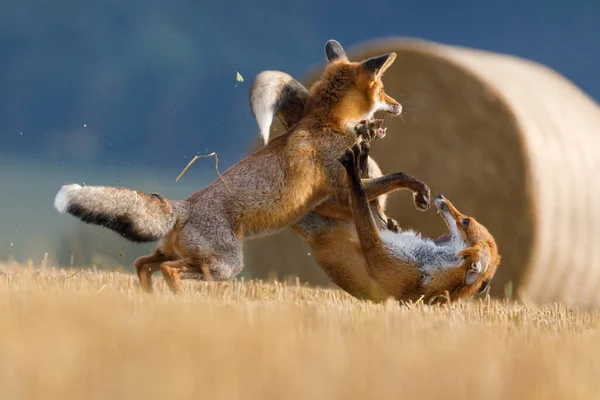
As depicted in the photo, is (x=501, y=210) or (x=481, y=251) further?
(x=501, y=210)

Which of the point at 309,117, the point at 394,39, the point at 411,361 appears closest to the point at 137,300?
the point at 411,361

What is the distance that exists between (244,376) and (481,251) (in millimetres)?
3319

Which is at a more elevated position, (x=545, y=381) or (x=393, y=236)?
(x=393, y=236)

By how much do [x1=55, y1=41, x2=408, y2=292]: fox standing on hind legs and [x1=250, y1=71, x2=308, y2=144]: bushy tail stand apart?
0.15 metres

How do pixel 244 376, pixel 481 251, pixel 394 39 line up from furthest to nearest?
1. pixel 394 39
2. pixel 481 251
3. pixel 244 376

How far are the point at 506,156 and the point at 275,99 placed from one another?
2.43 metres

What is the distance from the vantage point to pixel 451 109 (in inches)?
279

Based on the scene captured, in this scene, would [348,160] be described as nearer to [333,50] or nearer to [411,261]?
[411,261]

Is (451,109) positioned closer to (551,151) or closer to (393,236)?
(551,151)

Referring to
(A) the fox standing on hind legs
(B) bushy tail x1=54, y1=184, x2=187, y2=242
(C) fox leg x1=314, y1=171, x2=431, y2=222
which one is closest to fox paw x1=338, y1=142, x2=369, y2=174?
(C) fox leg x1=314, y1=171, x2=431, y2=222

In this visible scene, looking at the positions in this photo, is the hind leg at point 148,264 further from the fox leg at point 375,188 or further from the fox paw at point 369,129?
the fox paw at point 369,129

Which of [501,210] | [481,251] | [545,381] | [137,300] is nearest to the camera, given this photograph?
[545,381]

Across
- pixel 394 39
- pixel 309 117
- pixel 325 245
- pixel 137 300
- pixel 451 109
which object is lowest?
pixel 137 300

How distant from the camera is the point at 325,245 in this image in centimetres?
529
